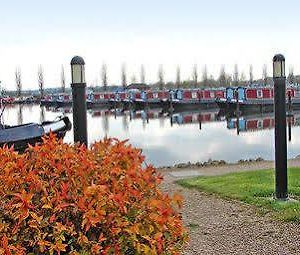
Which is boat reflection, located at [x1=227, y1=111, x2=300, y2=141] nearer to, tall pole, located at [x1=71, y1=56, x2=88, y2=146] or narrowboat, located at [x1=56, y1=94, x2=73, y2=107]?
tall pole, located at [x1=71, y1=56, x2=88, y2=146]

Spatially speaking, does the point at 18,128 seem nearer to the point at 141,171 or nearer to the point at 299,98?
the point at 141,171

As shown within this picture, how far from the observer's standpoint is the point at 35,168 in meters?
3.64

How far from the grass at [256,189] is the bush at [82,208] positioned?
4716 millimetres

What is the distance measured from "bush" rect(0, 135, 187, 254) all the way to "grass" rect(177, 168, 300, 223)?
4.72 meters

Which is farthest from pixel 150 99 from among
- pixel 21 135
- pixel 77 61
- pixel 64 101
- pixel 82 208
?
pixel 82 208

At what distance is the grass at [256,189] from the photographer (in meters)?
8.42

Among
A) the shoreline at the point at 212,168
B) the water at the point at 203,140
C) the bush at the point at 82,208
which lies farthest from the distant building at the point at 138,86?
the bush at the point at 82,208

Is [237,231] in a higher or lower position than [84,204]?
lower

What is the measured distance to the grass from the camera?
8.42 meters

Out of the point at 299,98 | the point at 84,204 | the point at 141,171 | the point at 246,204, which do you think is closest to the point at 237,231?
the point at 246,204

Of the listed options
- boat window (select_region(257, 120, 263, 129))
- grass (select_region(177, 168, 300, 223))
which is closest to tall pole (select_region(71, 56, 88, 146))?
grass (select_region(177, 168, 300, 223))

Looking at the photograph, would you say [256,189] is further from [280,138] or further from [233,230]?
[233,230]

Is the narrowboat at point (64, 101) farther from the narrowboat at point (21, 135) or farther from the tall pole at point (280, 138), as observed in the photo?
the tall pole at point (280, 138)

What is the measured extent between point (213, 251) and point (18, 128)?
960cm
